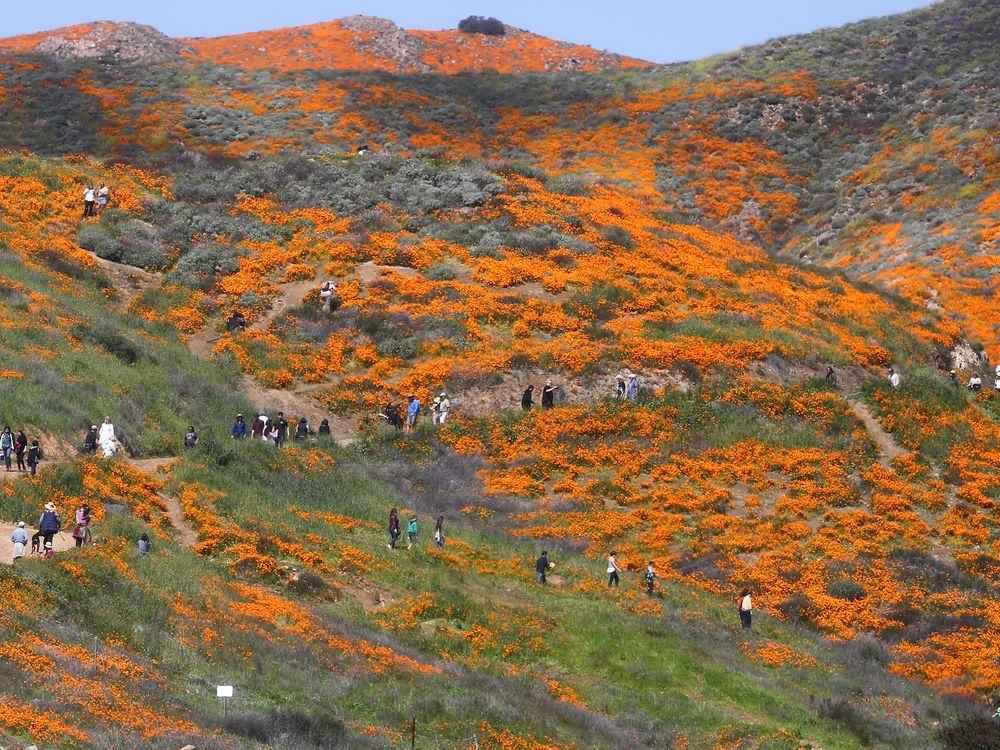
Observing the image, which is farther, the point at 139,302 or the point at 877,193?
the point at 877,193

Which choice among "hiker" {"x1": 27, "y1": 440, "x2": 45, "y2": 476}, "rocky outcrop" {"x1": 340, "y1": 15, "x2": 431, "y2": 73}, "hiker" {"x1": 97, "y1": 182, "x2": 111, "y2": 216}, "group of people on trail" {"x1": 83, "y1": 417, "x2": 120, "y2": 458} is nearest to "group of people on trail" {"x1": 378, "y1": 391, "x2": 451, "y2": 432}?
"group of people on trail" {"x1": 83, "y1": 417, "x2": 120, "y2": 458}

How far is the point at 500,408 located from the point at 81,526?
23.4 m

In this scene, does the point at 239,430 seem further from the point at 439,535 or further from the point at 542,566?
the point at 542,566

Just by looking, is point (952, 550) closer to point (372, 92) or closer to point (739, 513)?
point (739, 513)

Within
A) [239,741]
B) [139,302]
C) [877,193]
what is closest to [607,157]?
[877,193]

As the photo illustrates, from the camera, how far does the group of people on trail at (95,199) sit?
5816 centimetres

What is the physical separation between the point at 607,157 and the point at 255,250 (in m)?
35.9

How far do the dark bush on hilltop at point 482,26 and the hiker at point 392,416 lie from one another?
8395 cm

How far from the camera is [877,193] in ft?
250

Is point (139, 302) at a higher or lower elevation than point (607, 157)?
lower

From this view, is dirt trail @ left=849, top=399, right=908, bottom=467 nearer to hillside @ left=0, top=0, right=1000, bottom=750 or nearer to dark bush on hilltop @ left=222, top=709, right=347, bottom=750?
hillside @ left=0, top=0, right=1000, bottom=750

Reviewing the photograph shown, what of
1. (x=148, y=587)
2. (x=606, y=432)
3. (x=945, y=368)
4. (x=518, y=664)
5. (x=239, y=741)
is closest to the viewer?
(x=239, y=741)

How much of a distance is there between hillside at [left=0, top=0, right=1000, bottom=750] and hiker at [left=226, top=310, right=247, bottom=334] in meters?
0.36

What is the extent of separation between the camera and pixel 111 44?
94000mm
